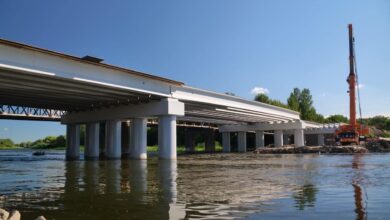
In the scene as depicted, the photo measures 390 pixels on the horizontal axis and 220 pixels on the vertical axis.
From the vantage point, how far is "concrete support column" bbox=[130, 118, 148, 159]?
58419mm

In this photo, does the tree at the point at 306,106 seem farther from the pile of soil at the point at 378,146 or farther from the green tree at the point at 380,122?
the pile of soil at the point at 378,146

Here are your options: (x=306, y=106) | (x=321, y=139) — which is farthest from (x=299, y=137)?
(x=306, y=106)

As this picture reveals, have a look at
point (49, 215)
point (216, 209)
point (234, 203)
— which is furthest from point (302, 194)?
point (49, 215)

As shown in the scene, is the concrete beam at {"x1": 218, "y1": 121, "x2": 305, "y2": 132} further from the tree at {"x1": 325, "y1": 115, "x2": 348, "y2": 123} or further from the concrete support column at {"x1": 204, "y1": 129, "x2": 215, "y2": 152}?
the tree at {"x1": 325, "y1": 115, "x2": 348, "y2": 123}

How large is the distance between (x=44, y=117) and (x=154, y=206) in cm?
8570

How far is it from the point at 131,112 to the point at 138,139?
4313 mm

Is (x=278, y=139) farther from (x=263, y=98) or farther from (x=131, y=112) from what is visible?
(x=131, y=112)

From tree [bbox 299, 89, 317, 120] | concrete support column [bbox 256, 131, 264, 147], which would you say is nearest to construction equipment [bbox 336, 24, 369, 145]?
concrete support column [bbox 256, 131, 264, 147]

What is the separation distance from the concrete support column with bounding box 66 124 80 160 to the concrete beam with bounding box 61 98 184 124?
7.09 feet

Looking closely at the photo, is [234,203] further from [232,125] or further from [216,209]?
[232,125]

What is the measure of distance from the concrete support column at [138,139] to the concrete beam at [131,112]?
5.45 ft

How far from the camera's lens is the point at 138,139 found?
5922cm

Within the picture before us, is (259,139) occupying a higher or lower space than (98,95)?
lower

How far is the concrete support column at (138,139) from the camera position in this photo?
2300 inches
